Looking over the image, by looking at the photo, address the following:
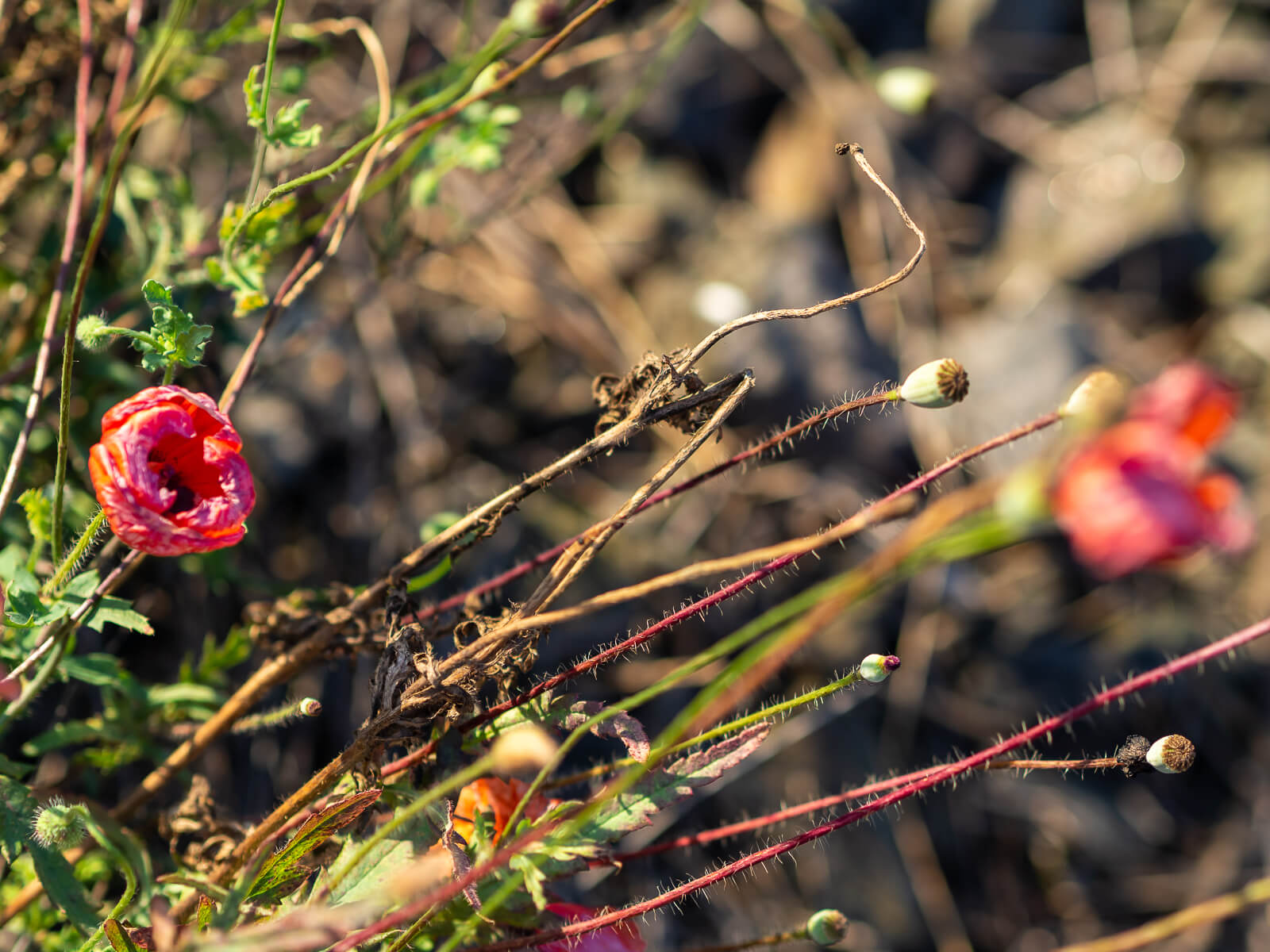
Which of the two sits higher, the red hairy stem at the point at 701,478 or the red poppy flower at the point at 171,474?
the red poppy flower at the point at 171,474

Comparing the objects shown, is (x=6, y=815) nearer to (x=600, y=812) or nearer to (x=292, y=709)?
(x=292, y=709)

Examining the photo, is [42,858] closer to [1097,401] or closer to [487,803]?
[487,803]

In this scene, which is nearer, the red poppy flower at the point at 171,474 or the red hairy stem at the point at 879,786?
the red poppy flower at the point at 171,474

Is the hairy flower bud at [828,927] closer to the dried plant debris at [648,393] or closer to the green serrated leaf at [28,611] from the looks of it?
the dried plant debris at [648,393]

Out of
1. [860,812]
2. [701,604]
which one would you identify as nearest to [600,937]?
[860,812]

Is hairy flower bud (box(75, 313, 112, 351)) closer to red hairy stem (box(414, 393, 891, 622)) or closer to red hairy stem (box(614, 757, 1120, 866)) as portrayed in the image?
red hairy stem (box(414, 393, 891, 622))

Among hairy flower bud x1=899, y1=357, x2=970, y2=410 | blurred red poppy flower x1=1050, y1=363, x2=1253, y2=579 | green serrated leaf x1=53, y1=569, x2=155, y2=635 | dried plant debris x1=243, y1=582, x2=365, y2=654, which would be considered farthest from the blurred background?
blurred red poppy flower x1=1050, y1=363, x2=1253, y2=579

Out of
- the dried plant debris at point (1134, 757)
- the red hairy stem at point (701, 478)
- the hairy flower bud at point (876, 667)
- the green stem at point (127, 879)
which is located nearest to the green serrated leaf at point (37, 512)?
the green stem at point (127, 879)

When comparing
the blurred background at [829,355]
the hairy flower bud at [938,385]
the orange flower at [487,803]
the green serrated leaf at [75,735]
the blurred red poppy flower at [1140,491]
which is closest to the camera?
the blurred red poppy flower at [1140,491]
